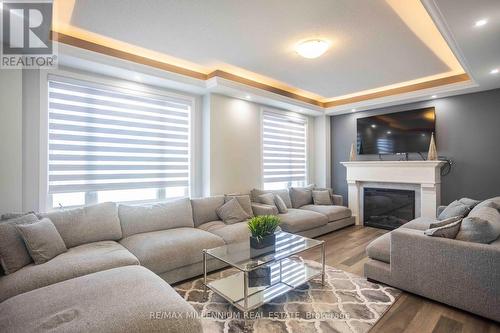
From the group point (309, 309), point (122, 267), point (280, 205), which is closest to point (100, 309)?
point (122, 267)

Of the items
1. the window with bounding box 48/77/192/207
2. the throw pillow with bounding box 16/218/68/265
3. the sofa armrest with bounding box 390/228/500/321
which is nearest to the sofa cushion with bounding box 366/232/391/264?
the sofa armrest with bounding box 390/228/500/321

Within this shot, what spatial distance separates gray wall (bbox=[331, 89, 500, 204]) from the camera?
4.00m

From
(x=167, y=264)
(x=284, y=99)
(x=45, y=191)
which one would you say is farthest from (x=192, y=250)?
(x=284, y=99)

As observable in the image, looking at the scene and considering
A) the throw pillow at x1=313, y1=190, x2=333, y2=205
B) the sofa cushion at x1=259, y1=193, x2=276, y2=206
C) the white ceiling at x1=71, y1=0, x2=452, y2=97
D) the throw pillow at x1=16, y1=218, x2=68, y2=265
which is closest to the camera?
the throw pillow at x1=16, y1=218, x2=68, y2=265

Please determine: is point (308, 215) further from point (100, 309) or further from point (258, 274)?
point (100, 309)

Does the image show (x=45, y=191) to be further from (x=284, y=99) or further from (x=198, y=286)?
(x=284, y=99)

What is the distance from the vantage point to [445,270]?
2.27 metres

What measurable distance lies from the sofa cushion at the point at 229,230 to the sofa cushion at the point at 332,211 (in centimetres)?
187

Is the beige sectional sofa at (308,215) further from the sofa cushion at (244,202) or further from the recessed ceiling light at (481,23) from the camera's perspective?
the recessed ceiling light at (481,23)

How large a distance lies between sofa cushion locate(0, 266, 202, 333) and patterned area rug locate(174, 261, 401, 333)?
25.4 inches

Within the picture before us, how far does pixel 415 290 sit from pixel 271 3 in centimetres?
298

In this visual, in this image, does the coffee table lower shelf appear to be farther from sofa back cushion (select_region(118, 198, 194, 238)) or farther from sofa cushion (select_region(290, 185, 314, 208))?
sofa cushion (select_region(290, 185, 314, 208))

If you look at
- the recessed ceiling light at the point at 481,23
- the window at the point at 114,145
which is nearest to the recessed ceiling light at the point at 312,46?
the recessed ceiling light at the point at 481,23

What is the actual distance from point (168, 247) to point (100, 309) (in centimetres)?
125
